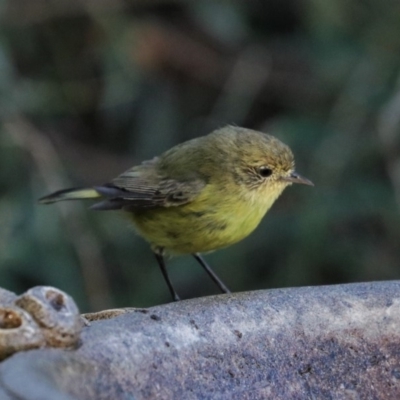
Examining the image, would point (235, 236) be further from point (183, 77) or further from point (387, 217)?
point (183, 77)

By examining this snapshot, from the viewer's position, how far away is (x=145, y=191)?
4129 millimetres

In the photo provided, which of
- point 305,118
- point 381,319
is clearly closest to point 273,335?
point 381,319

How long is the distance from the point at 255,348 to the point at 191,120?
14.5ft

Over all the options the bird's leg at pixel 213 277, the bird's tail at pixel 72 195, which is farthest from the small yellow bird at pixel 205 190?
the bird's leg at pixel 213 277

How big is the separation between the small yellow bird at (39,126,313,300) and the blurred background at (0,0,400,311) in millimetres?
392

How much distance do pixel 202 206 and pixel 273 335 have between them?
1.64 metres

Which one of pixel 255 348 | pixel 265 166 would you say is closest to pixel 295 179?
pixel 265 166

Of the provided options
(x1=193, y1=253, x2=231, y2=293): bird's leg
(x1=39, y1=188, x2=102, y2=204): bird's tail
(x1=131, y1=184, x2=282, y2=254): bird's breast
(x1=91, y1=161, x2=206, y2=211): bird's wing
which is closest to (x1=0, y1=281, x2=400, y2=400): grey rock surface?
(x1=131, y1=184, x2=282, y2=254): bird's breast

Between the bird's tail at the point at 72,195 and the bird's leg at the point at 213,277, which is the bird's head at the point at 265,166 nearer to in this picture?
the bird's leg at the point at 213,277

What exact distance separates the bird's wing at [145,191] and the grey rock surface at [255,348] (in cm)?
145

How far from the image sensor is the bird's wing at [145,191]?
3.97 metres

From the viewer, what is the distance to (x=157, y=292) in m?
5.46

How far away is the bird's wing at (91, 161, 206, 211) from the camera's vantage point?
13.0 ft

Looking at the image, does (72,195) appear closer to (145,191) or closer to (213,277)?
(145,191)
